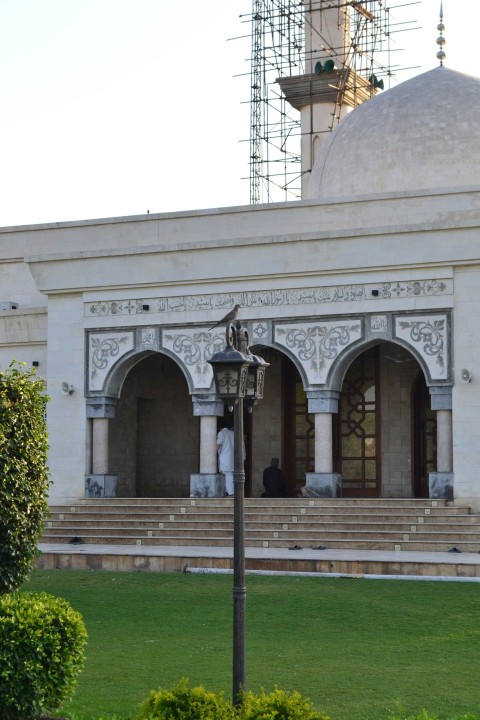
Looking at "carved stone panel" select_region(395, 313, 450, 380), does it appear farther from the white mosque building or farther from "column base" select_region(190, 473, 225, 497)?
"column base" select_region(190, 473, 225, 497)

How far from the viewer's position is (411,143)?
2238 centimetres

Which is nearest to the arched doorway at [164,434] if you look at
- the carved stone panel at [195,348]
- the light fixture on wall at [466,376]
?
the carved stone panel at [195,348]

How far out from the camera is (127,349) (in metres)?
20.4

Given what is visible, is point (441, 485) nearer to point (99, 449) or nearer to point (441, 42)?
point (99, 449)

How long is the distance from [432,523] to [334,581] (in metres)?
4.12

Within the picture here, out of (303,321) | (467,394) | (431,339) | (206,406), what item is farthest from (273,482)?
(467,394)

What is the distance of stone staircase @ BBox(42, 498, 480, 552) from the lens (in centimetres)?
1656

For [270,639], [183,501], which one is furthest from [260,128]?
[270,639]

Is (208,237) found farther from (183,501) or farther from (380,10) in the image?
(380,10)

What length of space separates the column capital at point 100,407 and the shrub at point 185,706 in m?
14.0

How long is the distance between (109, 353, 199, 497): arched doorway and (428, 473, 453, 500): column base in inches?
232

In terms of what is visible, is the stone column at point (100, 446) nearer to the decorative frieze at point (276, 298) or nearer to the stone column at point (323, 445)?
the decorative frieze at point (276, 298)

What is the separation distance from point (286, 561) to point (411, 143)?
34.7 ft

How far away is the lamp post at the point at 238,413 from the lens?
711 cm
